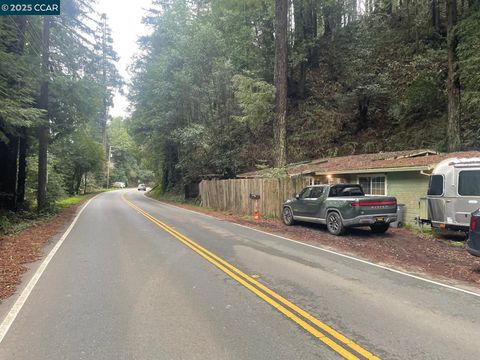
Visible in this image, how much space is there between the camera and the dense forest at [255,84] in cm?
1797

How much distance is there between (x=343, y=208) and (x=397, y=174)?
4.01 metres

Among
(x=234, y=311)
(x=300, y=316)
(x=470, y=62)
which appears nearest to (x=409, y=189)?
(x=470, y=62)

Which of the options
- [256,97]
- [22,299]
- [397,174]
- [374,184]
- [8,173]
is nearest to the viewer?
[22,299]

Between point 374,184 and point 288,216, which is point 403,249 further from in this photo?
point 374,184

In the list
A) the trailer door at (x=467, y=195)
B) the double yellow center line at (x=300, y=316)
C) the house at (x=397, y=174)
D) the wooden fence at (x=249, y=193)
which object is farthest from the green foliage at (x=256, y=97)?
the double yellow center line at (x=300, y=316)

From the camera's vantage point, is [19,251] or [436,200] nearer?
[19,251]

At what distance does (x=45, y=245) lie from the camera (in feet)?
35.6

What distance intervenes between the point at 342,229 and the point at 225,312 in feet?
26.5

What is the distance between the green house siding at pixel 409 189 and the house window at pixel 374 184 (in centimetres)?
42

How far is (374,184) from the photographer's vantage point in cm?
1616

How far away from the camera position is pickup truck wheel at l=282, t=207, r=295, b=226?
15.6 metres

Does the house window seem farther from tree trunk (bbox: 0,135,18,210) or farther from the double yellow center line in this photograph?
tree trunk (bbox: 0,135,18,210)

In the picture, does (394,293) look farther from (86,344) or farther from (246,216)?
(246,216)

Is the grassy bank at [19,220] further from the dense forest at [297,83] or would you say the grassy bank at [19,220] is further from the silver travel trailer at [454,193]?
the silver travel trailer at [454,193]
